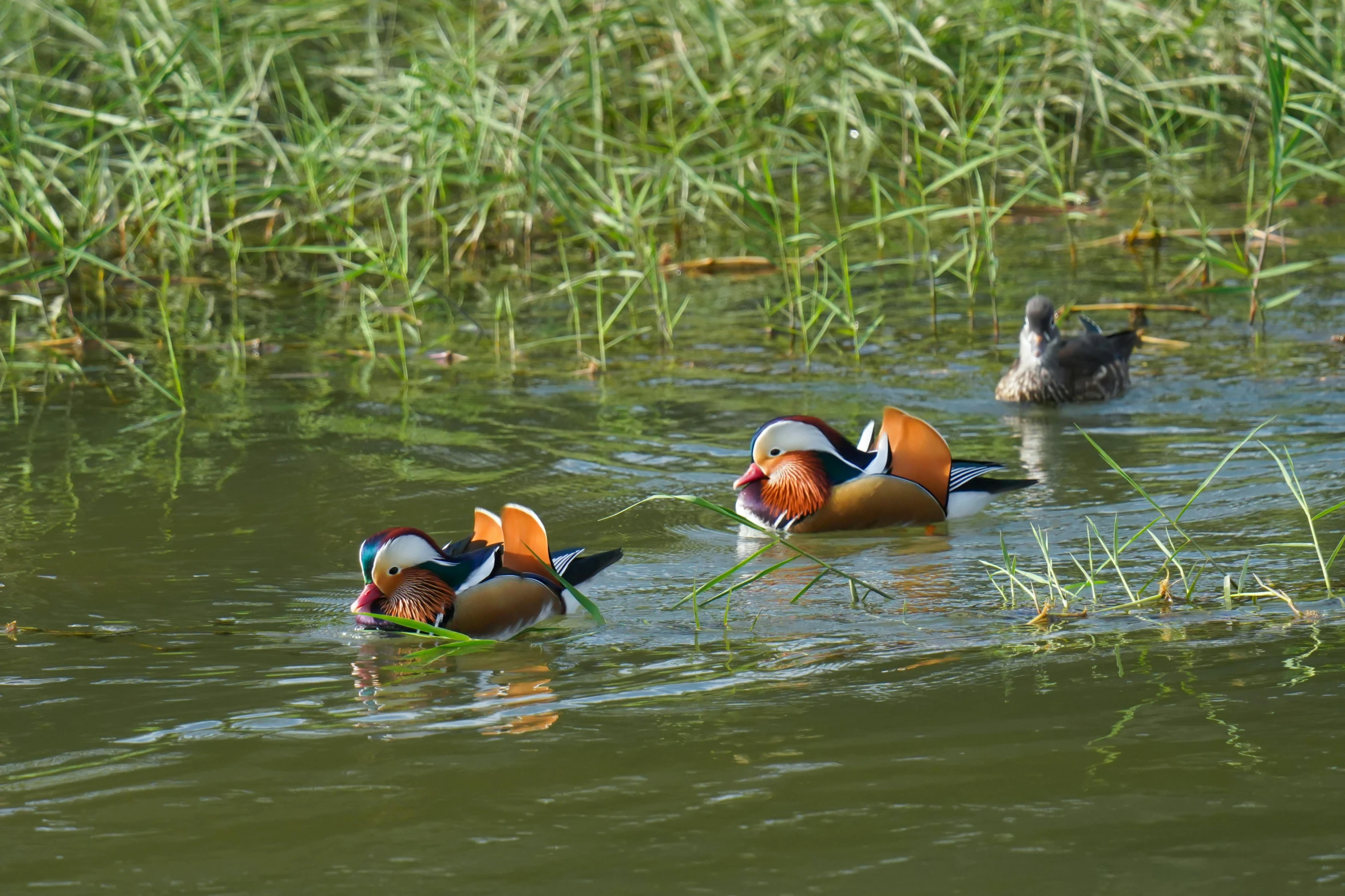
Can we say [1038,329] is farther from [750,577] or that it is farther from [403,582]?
[403,582]

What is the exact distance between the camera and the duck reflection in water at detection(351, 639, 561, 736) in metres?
4.02

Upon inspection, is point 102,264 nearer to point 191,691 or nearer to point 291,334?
point 291,334

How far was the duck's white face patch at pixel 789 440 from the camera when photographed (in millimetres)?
6000

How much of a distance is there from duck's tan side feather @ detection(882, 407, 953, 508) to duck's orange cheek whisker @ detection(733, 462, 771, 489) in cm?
46

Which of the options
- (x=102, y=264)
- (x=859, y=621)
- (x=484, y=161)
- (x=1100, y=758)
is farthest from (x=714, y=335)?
(x=1100, y=758)

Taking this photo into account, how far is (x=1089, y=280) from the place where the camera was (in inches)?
405

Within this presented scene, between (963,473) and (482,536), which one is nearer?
(482,536)

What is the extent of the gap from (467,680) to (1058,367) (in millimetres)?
4553

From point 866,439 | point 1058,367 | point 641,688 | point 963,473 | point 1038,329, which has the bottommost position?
point 641,688

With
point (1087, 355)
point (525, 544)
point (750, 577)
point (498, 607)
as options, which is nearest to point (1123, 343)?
point (1087, 355)

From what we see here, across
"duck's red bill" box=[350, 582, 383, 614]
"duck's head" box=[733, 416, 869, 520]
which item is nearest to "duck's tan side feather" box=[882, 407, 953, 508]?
"duck's head" box=[733, 416, 869, 520]

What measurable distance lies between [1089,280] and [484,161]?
3874mm

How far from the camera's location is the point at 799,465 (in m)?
6.01

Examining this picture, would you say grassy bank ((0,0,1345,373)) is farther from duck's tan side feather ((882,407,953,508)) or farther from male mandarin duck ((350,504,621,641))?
male mandarin duck ((350,504,621,641))
